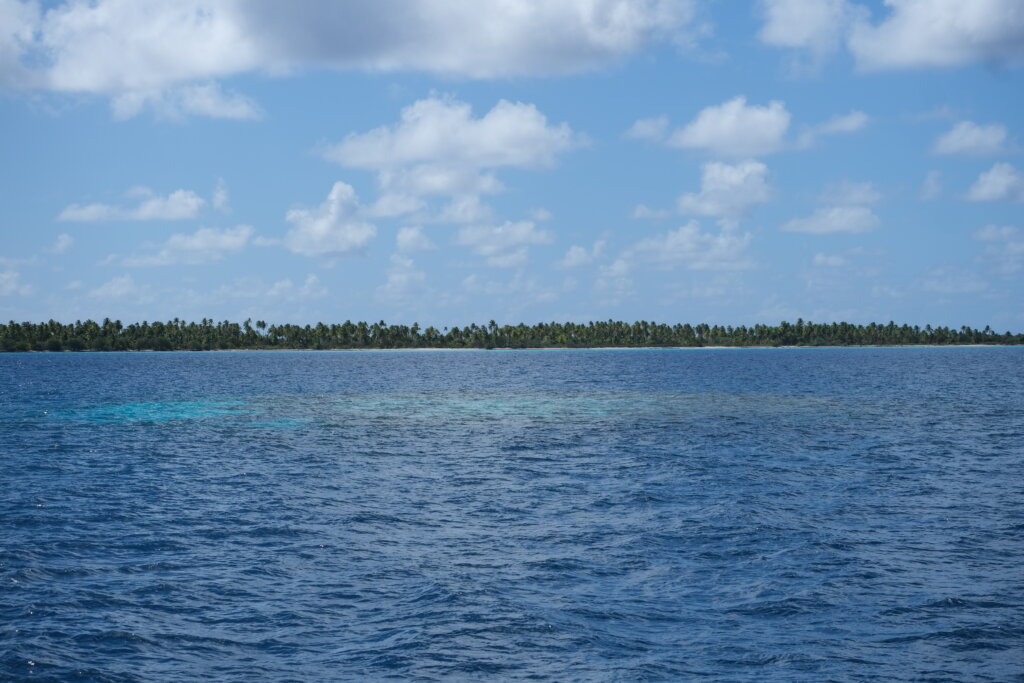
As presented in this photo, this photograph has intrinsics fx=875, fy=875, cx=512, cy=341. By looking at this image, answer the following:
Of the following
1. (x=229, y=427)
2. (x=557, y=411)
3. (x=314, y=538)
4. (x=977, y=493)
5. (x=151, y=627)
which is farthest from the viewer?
(x=557, y=411)

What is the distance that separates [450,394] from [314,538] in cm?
8726

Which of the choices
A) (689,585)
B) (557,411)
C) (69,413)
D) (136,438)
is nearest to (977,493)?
(689,585)

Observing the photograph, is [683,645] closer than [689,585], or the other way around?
[683,645]

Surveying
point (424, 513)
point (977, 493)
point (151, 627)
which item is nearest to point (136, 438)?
point (424, 513)

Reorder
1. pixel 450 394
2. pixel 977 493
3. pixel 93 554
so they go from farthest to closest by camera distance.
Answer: pixel 450 394, pixel 977 493, pixel 93 554

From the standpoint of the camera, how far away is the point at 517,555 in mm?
30250

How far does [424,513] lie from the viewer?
37.8 m

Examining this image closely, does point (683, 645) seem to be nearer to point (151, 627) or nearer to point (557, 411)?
point (151, 627)

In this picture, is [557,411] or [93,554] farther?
[557,411]

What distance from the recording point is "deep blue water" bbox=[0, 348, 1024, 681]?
21.2m

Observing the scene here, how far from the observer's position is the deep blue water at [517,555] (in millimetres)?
21172

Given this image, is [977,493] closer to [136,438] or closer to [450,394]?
[136,438]

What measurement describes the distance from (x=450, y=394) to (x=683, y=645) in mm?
99671

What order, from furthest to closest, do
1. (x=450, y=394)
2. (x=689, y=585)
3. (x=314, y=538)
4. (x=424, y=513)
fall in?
(x=450, y=394), (x=424, y=513), (x=314, y=538), (x=689, y=585)
